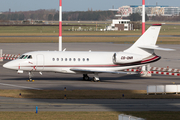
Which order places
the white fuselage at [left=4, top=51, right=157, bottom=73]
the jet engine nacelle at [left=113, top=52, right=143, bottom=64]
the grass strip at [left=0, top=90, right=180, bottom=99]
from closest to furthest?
the grass strip at [left=0, top=90, right=180, bottom=99] < the white fuselage at [left=4, top=51, right=157, bottom=73] < the jet engine nacelle at [left=113, top=52, right=143, bottom=64]

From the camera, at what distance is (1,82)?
117ft

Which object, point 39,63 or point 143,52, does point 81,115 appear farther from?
point 143,52

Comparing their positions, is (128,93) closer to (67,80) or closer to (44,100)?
(44,100)

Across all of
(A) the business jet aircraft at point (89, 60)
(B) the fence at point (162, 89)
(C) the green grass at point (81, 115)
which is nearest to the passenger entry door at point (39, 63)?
(A) the business jet aircraft at point (89, 60)

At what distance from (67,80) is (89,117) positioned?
58.8ft

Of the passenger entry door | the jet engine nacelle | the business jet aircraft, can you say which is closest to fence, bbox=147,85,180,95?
the business jet aircraft

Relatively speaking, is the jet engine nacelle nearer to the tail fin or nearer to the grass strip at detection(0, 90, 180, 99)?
the tail fin

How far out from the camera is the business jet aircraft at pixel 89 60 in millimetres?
36188

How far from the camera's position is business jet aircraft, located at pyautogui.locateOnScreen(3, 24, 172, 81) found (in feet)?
119

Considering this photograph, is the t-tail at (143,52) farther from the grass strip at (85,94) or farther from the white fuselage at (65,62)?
the grass strip at (85,94)

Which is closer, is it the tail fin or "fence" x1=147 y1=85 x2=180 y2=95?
"fence" x1=147 y1=85 x2=180 y2=95

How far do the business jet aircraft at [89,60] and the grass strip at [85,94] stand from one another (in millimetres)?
6523

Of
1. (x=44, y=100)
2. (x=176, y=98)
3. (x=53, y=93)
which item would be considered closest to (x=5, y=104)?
(x=44, y=100)

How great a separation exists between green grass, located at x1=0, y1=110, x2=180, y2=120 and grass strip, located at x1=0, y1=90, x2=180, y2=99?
542 cm
